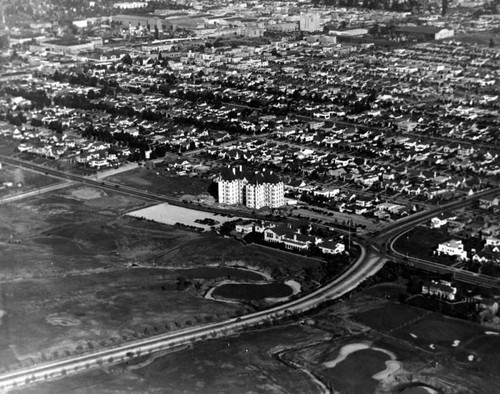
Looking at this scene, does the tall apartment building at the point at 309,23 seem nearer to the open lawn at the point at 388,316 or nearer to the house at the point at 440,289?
the house at the point at 440,289

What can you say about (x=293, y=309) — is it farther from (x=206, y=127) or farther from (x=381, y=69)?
(x=381, y=69)

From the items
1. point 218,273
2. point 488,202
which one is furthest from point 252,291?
point 488,202

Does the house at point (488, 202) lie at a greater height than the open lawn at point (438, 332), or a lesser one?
greater

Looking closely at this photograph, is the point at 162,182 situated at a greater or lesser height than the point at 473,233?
greater

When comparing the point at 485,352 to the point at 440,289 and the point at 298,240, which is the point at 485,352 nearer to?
the point at 440,289

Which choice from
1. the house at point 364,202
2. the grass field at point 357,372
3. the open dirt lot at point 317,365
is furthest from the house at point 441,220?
the grass field at point 357,372

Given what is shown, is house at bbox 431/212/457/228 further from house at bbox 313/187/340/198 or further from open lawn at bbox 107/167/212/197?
open lawn at bbox 107/167/212/197
